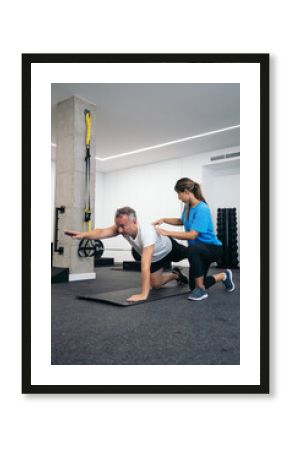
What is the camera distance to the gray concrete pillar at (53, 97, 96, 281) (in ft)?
10.3

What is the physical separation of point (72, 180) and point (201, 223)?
1.48 metres

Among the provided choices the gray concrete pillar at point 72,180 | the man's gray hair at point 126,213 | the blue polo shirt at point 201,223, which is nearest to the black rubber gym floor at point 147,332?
the blue polo shirt at point 201,223

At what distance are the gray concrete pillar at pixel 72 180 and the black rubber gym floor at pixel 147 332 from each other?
104cm

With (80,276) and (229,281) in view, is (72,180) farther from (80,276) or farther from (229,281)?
(229,281)

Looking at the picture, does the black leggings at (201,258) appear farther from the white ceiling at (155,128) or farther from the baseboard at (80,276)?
the white ceiling at (155,128)

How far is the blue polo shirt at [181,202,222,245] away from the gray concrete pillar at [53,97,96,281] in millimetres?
1215

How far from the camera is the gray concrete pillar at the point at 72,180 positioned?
123 inches

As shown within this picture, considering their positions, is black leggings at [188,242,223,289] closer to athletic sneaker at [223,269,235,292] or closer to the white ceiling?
athletic sneaker at [223,269,235,292]

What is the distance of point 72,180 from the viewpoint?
3189mm

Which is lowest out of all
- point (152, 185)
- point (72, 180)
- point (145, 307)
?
point (145, 307)

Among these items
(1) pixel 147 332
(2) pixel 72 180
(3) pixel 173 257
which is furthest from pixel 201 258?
(2) pixel 72 180

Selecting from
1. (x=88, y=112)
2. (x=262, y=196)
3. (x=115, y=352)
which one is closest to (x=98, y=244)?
(x=88, y=112)

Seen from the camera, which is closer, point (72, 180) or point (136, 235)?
point (136, 235)
